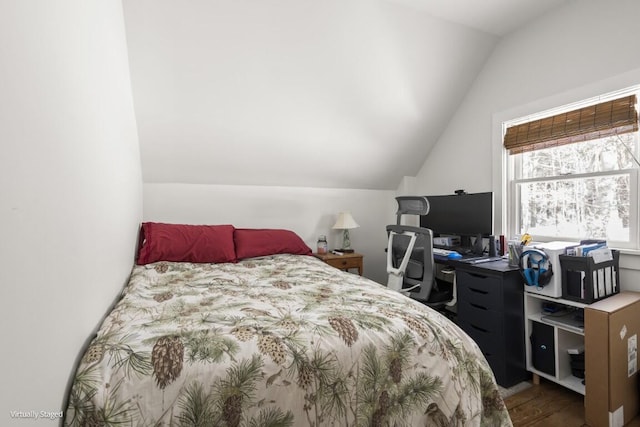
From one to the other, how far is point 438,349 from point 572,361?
1.39m

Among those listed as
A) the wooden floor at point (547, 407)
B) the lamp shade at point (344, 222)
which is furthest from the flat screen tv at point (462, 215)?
the wooden floor at point (547, 407)

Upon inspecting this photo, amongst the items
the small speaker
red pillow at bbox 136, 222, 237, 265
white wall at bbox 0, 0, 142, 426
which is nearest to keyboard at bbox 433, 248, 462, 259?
the small speaker

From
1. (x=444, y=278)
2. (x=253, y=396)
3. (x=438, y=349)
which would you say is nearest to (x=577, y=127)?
(x=444, y=278)

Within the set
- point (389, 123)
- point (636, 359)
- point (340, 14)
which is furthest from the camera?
point (389, 123)

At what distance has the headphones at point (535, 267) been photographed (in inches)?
76.8

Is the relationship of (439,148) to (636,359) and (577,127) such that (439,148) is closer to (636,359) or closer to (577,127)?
(577,127)

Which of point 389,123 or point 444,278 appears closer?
point 444,278

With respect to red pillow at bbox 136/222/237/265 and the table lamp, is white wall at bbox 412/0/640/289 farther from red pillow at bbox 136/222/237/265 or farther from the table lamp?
red pillow at bbox 136/222/237/265

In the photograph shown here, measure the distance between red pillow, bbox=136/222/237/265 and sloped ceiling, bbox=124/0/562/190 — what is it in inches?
25.5

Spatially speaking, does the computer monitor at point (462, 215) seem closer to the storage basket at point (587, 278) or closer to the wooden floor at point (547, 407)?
the storage basket at point (587, 278)

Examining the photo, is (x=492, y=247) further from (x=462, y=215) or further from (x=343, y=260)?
(x=343, y=260)

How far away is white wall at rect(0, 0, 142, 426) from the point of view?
0.61 meters

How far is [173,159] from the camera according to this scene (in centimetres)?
296

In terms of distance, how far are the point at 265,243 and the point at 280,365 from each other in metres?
2.05
